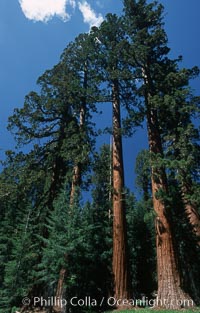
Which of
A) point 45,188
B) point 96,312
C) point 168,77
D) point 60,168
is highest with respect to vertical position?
point 168,77

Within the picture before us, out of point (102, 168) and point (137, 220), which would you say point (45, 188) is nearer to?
point (102, 168)

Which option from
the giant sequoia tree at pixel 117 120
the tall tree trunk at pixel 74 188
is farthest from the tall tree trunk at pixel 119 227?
the tall tree trunk at pixel 74 188

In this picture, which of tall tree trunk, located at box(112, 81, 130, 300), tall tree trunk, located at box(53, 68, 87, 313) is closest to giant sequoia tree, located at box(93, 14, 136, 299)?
tall tree trunk, located at box(112, 81, 130, 300)

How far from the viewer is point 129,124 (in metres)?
11.6

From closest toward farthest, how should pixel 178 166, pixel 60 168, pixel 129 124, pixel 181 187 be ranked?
pixel 178 166 < pixel 129 124 < pixel 60 168 < pixel 181 187

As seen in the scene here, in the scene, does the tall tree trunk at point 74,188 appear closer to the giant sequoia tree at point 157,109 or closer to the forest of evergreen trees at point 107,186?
the forest of evergreen trees at point 107,186

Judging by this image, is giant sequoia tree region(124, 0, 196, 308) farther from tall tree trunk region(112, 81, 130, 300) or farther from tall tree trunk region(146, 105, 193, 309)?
tall tree trunk region(112, 81, 130, 300)

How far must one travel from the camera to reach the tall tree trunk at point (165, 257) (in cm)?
711

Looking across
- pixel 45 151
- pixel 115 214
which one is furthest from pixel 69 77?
pixel 115 214

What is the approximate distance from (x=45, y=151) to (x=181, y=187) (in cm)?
766

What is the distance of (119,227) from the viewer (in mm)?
8891

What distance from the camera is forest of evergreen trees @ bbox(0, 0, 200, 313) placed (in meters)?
7.94

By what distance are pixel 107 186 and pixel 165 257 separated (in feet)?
13.5

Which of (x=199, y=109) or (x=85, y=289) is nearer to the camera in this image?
(x=85, y=289)
